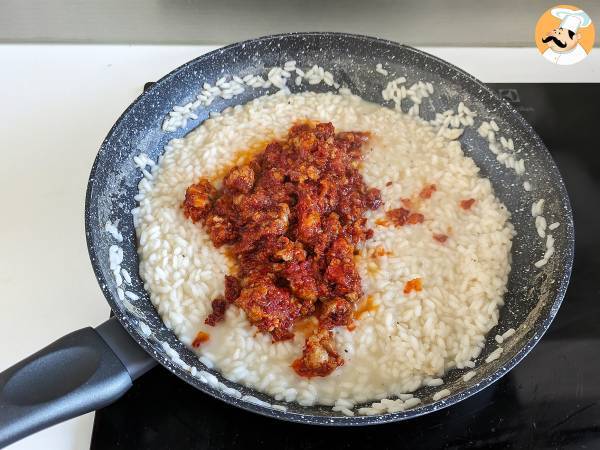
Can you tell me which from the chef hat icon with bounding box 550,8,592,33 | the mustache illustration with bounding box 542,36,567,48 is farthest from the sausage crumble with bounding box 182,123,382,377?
the chef hat icon with bounding box 550,8,592,33

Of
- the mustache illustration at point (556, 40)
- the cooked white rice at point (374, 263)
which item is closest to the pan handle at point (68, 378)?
the cooked white rice at point (374, 263)

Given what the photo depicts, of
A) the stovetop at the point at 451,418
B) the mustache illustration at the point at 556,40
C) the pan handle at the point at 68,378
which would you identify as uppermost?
the mustache illustration at the point at 556,40

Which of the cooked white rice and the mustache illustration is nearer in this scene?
the cooked white rice

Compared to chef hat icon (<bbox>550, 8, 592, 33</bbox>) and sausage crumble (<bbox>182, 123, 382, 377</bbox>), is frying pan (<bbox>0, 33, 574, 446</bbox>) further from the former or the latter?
chef hat icon (<bbox>550, 8, 592, 33</bbox>)

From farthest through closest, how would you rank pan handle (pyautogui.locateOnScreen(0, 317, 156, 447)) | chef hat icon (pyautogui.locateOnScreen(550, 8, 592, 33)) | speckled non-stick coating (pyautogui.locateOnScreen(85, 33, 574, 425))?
chef hat icon (pyautogui.locateOnScreen(550, 8, 592, 33)) < speckled non-stick coating (pyautogui.locateOnScreen(85, 33, 574, 425)) < pan handle (pyautogui.locateOnScreen(0, 317, 156, 447))

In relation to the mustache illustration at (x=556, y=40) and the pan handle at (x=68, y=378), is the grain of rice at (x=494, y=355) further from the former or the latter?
the mustache illustration at (x=556, y=40)

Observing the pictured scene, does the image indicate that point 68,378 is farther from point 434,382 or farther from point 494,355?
point 494,355

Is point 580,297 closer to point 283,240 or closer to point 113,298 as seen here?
Answer: point 283,240
